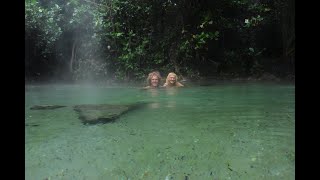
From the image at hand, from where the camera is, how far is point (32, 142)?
5.22 meters

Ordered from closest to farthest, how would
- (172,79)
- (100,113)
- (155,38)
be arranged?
1. (100,113)
2. (172,79)
3. (155,38)

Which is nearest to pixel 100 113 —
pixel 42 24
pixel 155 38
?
pixel 42 24

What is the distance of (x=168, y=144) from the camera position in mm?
4762

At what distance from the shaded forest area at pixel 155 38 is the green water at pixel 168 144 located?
8581 millimetres

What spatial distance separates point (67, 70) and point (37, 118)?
35.8 feet

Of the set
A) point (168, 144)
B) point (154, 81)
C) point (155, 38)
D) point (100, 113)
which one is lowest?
point (168, 144)

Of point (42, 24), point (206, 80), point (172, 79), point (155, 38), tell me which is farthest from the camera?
point (155, 38)

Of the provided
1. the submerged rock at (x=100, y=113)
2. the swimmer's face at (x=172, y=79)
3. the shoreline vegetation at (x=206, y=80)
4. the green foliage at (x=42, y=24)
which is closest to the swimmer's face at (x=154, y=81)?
the swimmer's face at (x=172, y=79)

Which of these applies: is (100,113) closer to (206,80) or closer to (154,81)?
(154,81)

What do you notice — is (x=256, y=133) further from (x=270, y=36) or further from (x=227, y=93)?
(x=270, y=36)

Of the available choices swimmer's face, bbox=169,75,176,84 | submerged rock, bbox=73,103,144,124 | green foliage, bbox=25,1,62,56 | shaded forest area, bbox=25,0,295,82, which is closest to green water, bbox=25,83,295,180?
submerged rock, bbox=73,103,144,124

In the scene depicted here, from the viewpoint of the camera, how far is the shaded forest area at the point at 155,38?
16.3 metres

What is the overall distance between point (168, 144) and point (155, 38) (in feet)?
41.9
